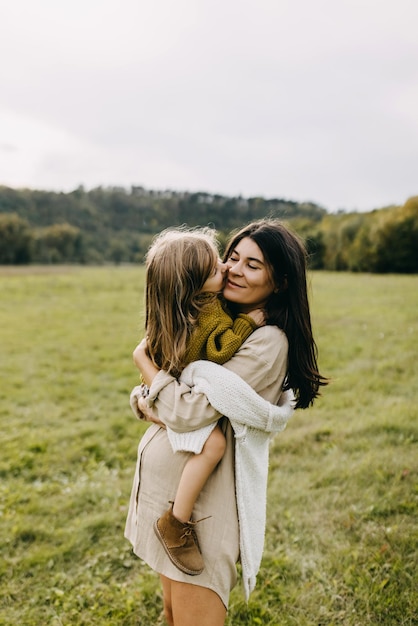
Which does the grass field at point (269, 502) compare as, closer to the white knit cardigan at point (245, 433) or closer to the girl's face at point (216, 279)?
the girl's face at point (216, 279)

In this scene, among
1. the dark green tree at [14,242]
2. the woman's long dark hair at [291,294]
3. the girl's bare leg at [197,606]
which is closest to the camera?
the girl's bare leg at [197,606]

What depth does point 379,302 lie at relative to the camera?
1625cm

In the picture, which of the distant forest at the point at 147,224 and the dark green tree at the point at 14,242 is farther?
the dark green tree at the point at 14,242

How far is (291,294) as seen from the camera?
7.14 ft

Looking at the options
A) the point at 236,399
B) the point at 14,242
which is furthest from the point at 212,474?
the point at 14,242

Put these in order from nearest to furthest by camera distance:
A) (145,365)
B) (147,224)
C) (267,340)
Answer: (267,340) < (145,365) < (147,224)

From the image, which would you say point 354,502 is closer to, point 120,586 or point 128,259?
point 120,586

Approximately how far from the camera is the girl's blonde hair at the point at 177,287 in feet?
6.77

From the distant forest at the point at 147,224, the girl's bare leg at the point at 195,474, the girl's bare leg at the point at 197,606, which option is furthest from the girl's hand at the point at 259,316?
the distant forest at the point at 147,224

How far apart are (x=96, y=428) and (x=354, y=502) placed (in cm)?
386

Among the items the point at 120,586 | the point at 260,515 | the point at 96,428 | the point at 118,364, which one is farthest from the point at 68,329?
the point at 260,515

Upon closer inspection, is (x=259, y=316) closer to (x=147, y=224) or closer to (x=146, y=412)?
(x=146, y=412)

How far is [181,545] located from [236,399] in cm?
69

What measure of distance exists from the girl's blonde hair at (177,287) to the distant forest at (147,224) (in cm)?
1854
